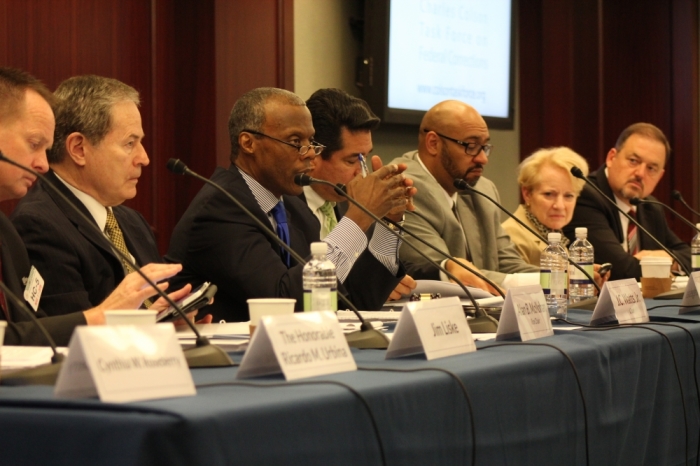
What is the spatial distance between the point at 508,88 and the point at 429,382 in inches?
187

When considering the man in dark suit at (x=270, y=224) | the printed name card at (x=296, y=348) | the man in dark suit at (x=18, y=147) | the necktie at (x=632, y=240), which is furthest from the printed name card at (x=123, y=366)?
the necktie at (x=632, y=240)

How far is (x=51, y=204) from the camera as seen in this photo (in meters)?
2.38

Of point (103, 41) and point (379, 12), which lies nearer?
point (103, 41)

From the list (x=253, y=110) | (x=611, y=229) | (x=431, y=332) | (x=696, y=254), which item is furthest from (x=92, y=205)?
(x=611, y=229)

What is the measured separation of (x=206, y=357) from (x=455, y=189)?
2693mm

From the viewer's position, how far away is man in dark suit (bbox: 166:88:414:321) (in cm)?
257

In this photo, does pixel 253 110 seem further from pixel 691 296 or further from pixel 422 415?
pixel 422 415

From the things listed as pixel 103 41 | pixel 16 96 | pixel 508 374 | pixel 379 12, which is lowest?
pixel 508 374

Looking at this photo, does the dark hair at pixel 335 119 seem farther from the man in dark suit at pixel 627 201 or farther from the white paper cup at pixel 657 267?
the man in dark suit at pixel 627 201

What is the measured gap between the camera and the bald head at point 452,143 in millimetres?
3980

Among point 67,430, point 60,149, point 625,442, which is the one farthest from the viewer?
point 60,149

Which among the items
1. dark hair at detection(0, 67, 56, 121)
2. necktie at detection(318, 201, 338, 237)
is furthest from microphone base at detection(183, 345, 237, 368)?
necktie at detection(318, 201, 338, 237)

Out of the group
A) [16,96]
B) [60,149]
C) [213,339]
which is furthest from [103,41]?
[213,339]

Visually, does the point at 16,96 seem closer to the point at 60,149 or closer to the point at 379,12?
the point at 60,149
